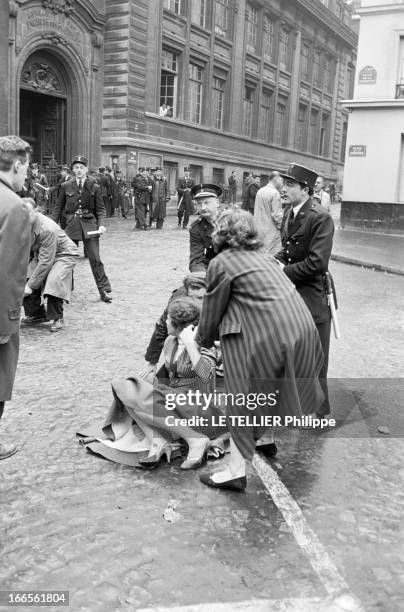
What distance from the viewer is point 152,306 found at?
30.0 feet

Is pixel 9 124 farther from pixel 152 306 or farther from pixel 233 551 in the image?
pixel 233 551

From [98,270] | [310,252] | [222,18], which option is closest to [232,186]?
[222,18]

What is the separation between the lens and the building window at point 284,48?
39900 millimetres

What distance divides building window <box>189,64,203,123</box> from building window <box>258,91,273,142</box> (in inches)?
267

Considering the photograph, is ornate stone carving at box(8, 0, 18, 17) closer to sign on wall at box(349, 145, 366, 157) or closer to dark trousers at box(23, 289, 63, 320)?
sign on wall at box(349, 145, 366, 157)

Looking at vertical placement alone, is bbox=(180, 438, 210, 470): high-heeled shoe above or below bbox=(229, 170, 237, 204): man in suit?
below

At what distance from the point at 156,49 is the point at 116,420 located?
25886 millimetres

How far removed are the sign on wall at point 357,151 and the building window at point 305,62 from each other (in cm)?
2280

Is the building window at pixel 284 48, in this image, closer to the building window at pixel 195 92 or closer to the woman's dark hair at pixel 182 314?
the building window at pixel 195 92

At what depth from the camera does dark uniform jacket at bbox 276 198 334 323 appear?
4.77 meters

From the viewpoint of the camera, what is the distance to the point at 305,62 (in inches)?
1725

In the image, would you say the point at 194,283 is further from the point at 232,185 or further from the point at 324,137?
the point at 324,137

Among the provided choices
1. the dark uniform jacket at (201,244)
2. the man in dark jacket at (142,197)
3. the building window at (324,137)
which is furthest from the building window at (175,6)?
the dark uniform jacket at (201,244)

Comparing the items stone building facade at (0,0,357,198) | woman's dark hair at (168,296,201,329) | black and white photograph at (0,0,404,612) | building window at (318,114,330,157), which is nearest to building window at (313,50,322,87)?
stone building facade at (0,0,357,198)
